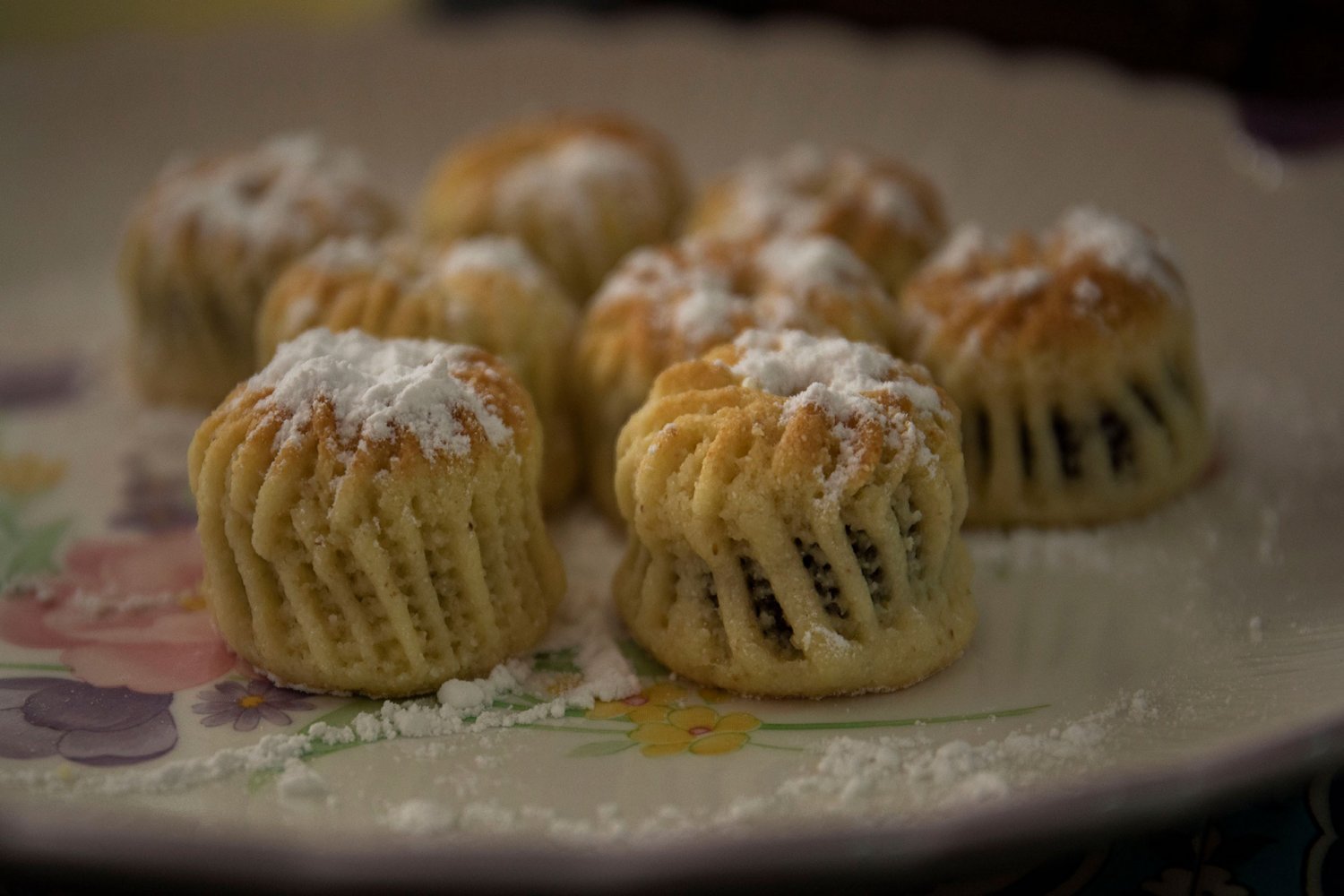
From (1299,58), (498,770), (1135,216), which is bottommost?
(498,770)

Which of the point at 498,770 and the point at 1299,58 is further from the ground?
the point at 1299,58

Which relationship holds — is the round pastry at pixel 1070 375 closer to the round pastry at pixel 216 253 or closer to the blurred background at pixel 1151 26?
the round pastry at pixel 216 253

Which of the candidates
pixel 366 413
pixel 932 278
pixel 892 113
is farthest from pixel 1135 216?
pixel 366 413

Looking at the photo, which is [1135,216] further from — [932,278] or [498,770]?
[498,770]

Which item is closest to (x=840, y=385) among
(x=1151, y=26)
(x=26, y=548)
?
(x=26, y=548)

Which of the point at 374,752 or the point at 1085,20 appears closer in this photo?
the point at 374,752

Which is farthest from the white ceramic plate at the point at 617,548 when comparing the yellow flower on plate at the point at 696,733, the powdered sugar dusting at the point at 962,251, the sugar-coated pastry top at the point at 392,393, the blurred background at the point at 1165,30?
the powdered sugar dusting at the point at 962,251

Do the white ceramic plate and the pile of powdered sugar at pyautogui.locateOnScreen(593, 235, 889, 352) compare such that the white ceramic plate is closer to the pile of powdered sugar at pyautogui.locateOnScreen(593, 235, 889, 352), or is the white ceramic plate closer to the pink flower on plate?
the pink flower on plate
